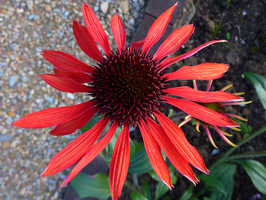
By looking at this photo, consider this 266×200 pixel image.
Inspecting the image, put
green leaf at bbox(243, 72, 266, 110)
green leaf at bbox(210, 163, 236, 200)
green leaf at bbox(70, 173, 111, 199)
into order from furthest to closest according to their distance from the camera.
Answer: green leaf at bbox(210, 163, 236, 200) < green leaf at bbox(70, 173, 111, 199) < green leaf at bbox(243, 72, 266, 110)

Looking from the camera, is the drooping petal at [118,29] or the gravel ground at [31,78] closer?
the drooping petal at [118,29]

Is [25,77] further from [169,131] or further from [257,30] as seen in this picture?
[257,30]

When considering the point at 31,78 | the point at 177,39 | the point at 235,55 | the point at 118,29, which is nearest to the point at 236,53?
the point at 235,55

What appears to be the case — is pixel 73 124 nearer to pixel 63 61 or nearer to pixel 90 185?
pixel 63 61

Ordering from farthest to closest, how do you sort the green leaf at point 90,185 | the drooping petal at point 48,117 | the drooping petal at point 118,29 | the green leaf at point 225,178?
the green leaf at point 225,178, the green leaf at point 90,185, the drooping petal at point 118,29, the drooping petal at point 48,117

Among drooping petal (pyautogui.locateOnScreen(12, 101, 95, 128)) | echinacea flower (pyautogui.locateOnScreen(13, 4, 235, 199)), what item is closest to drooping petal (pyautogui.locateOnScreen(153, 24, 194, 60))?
echinacea flower (pyautogui.locateOnScreen(13, 4, 235, 199))

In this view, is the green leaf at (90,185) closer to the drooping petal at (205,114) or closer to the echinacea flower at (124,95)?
the echinacea flower at (124,95)

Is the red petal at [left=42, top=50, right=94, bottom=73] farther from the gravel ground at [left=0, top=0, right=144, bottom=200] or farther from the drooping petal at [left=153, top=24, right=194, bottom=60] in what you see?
the gravel ground at [left=0, top=0, right=144, bottom=200]

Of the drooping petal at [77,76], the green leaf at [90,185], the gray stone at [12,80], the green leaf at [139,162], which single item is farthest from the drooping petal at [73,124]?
the gray stone at [12,80]
